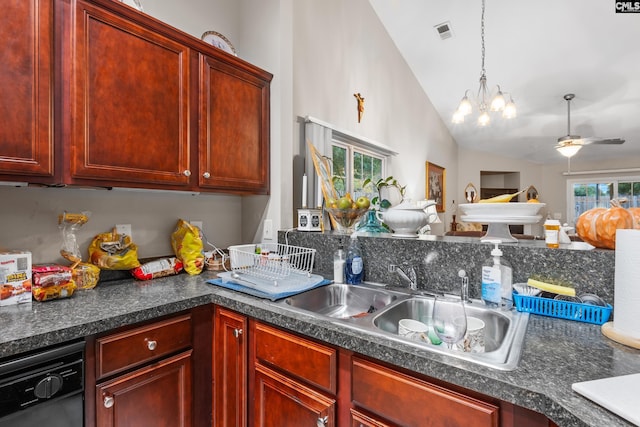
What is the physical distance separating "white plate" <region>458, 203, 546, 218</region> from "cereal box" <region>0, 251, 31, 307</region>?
159 cm

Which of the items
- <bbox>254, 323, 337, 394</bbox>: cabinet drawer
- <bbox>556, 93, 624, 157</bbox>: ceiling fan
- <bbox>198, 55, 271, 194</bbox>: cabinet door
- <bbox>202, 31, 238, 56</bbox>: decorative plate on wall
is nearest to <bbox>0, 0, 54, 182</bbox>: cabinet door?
<bbox>198, 55, 271, 194</bbox>: cabinet door

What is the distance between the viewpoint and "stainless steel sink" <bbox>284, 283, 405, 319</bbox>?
53.6 inches

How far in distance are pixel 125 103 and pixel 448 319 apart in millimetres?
1495

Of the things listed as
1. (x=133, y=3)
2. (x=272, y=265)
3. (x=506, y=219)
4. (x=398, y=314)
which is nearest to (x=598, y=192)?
(x=506, y=219)

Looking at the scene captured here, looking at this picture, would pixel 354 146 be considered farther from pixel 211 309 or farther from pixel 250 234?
pixel 211 309

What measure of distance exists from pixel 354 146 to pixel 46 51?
2.40 metres

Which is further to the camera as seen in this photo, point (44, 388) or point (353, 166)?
point (353, 166)

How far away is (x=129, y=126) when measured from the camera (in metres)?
1.32

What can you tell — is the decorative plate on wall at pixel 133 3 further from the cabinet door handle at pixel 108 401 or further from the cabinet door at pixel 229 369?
the cabinet door handle at pixel 108 401

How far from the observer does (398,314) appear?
1.21m

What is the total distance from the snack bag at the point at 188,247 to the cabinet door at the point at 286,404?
28.2 inches

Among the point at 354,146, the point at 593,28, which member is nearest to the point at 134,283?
the point at 354,146

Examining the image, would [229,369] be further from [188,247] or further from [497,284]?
[497,284]

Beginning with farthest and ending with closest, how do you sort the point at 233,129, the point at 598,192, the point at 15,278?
the point at 598,192, the point at 233,129, the point at 15,278
